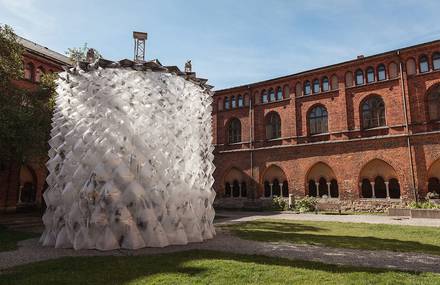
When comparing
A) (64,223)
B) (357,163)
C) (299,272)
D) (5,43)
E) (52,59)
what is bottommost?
(299,272)

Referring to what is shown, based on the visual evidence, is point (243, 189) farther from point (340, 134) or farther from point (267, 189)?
point (340, 134)

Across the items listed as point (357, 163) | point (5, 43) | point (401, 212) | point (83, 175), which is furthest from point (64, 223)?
point (357, 163)

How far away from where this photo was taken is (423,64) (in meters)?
21.6

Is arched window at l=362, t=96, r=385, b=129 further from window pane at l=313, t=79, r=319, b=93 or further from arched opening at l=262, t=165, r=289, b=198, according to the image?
arched opening at l=262, t=165, r=289, b=198

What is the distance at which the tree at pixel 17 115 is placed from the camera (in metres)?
13.2

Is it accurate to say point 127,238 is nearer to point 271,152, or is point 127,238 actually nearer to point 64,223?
point 64,223

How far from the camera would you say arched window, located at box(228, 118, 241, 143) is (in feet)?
96.7

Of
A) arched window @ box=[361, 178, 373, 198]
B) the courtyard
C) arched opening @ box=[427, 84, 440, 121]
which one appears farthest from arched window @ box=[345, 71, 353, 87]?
the courtyard

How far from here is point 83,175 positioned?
8.88 m

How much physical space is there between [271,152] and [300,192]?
3.98 meters

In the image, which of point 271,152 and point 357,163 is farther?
point 271,152

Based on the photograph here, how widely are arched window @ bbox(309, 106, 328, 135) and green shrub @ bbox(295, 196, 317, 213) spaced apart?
5.15m

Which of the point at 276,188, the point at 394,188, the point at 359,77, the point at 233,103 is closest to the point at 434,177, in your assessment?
the point at 394,188

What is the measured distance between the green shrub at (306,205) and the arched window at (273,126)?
5.88 metres
